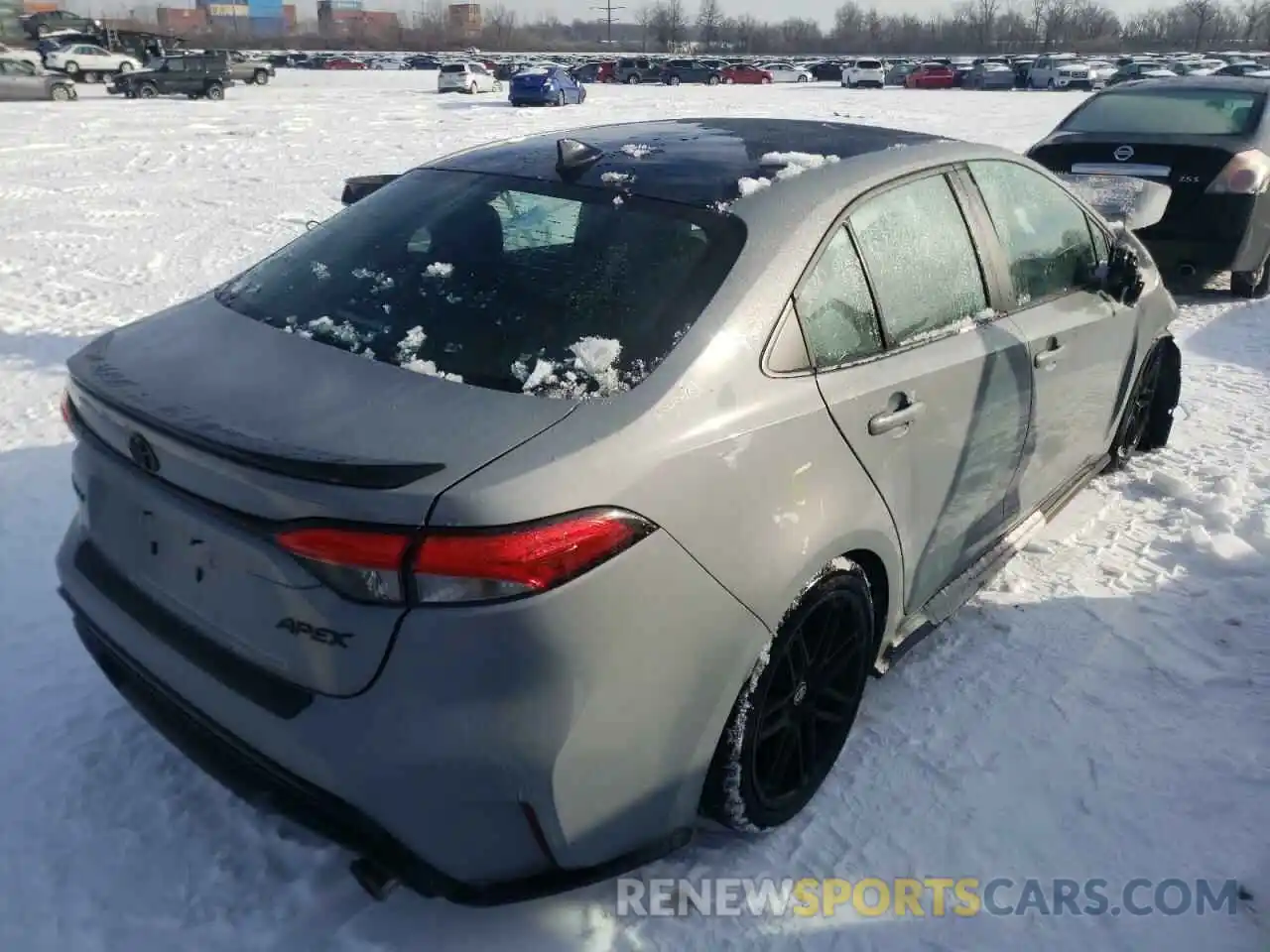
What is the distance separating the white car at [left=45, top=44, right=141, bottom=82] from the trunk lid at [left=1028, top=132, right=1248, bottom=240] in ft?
127

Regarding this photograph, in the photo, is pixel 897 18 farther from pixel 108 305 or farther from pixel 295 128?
pixel 108 305

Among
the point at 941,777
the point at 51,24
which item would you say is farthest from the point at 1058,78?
the point at 51,24

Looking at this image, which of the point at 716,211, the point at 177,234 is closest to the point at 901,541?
the point at 716,211

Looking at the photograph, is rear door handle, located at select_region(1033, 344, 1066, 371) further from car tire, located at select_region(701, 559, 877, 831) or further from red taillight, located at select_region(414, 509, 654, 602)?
red taillight, located at select_region(414, 509, 654, 602)

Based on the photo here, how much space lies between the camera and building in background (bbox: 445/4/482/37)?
120m

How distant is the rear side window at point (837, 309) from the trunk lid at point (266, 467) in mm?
725

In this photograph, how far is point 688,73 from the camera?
5269cm

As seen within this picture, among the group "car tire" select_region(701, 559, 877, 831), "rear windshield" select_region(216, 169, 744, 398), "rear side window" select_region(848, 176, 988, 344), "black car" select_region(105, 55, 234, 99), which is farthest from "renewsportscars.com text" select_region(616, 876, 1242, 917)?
"black car" select_region(105, 55, 234, 99)

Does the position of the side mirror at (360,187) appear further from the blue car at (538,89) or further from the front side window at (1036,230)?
the blue car at (538,89)

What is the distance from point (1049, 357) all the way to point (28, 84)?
29910mm

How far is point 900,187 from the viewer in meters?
2.87

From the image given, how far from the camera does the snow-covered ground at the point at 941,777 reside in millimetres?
2299

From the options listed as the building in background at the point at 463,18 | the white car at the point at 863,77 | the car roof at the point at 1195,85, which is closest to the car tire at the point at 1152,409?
the car roof at the point at 1195,85

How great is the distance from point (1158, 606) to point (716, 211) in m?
2.33
